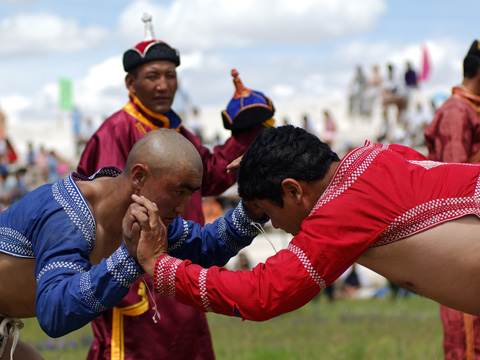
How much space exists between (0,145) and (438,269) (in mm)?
22251

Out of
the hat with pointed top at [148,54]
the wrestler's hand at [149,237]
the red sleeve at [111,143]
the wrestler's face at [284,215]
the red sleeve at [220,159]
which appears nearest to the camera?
the wrestler's hand at [149,237]

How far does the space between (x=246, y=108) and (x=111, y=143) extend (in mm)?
871

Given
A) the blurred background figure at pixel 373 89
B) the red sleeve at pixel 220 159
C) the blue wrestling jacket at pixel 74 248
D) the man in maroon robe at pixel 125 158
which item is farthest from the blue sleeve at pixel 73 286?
the blurred background figure at pixel 373 89

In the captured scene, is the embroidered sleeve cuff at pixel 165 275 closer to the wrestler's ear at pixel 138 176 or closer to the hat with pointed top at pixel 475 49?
the wrestler's ear at pixel 138 176

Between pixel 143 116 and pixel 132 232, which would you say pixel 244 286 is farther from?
pixel 143 116

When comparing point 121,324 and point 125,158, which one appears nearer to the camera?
point 121,324

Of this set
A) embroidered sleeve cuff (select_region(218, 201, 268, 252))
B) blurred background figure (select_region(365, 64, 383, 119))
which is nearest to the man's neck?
embroidered sleeve cuff (select_region(218, 201, 268, 252))

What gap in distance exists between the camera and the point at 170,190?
11.4ft

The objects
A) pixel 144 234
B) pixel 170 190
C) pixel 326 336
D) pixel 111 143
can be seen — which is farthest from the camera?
pixel 326 336

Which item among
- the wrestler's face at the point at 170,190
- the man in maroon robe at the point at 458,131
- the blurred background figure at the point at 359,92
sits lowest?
the blurred background figure at the point at 359,92

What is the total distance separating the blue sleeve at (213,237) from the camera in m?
3.85

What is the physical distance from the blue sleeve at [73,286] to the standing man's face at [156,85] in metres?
2.13

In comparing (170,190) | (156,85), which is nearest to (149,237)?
(170,190)

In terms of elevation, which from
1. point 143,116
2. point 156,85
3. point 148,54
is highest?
point 148,54
